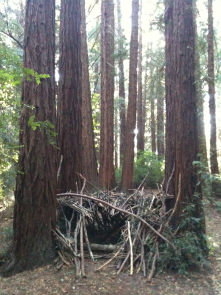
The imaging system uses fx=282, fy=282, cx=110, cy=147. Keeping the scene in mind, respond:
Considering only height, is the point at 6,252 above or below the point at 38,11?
below

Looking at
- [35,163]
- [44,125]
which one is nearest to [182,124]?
[44,125]

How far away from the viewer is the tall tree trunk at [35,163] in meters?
4.83

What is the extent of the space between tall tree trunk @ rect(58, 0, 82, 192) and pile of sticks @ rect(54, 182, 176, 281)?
823 millimetres

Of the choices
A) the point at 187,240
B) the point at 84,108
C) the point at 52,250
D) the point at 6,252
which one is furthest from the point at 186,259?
the point at 84,108

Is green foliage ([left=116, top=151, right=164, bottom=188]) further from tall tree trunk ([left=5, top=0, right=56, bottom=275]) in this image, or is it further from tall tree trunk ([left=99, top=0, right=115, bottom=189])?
tall tree trunk ([left=5, top=0, right=56, bottom=275])

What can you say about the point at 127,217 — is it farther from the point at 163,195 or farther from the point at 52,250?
the point at 52,250

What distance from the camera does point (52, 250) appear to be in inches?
198

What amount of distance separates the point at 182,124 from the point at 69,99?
3.15 meters

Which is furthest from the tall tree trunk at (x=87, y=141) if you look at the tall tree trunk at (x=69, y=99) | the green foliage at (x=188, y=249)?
the green foliage at (x=188, y=249)

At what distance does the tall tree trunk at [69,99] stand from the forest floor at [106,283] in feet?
8.30

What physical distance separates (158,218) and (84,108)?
5928 millimetres

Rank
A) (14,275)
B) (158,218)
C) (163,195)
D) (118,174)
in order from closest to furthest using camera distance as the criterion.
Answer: (14,275) < (158,218) < (163,195) < (118,174)

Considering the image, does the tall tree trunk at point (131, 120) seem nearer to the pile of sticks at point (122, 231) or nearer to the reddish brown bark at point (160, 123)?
the pile of sticks at point (122, 231)

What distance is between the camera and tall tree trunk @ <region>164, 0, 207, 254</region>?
5277 mm
